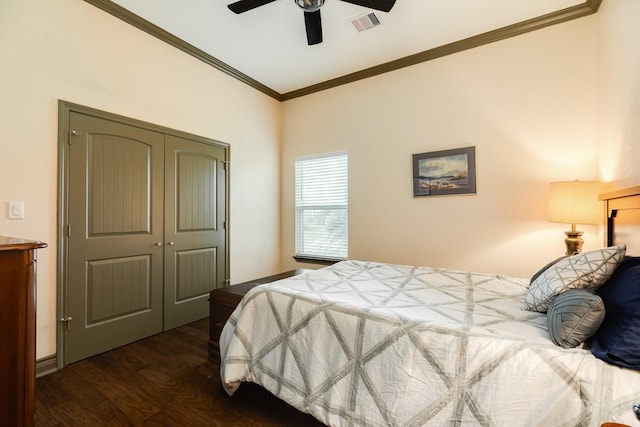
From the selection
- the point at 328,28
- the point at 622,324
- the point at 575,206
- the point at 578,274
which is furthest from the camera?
the point at 328,28

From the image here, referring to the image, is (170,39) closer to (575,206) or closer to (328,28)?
(328,28)

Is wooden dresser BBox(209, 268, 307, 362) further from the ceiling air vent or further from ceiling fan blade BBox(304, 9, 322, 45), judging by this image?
the ceiling air vent

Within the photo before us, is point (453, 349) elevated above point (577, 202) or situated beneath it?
situated beneath

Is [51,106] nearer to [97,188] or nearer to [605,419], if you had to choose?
[97,188]

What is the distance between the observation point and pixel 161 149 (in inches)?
107

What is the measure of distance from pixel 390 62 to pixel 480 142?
1378 mm

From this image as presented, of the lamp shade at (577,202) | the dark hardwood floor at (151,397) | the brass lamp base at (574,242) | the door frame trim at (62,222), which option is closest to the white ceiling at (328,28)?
the door frame trim at (62,222)

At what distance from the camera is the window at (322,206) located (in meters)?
3.66

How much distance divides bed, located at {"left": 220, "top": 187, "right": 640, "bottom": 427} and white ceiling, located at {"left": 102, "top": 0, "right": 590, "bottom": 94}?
186 cm

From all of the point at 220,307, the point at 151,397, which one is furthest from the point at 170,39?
the point at 151,397

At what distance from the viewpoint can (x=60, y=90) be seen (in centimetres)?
211

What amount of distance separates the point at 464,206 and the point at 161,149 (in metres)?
3.08

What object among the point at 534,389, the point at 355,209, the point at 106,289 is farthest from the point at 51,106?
the point at 534,389

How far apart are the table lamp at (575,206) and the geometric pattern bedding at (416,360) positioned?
689 mm
